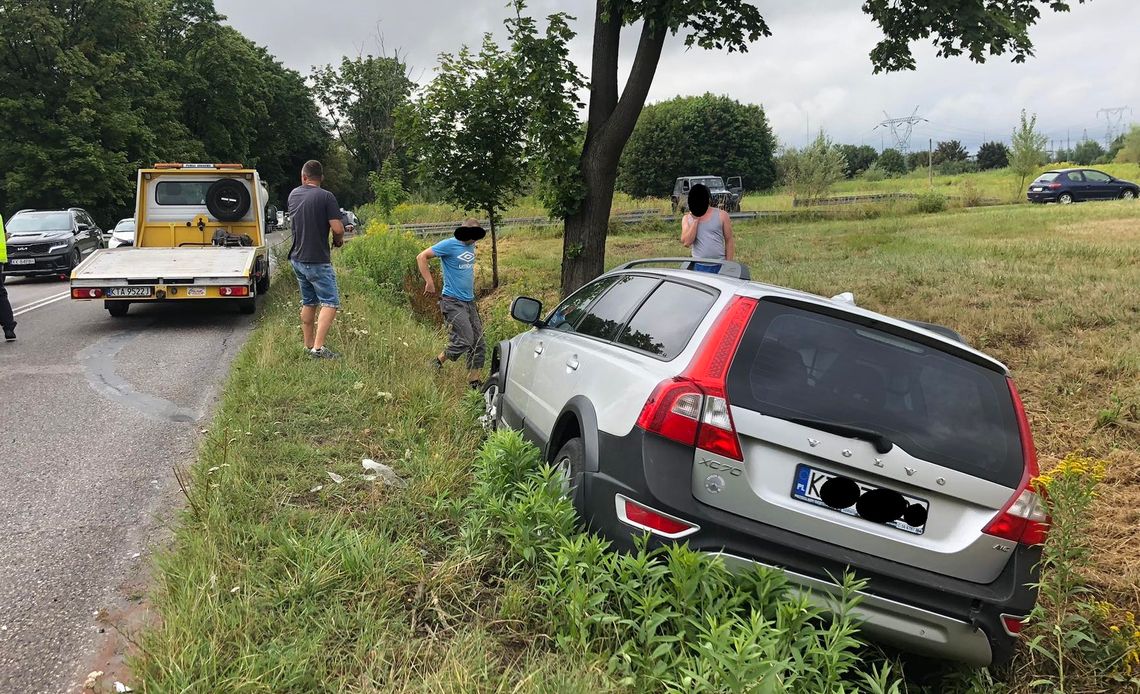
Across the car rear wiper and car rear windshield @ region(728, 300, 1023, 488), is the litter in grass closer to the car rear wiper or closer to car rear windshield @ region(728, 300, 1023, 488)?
car rear windshield @ region(728, 300, 1023, 488)

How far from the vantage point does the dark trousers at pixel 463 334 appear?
23.2 feet

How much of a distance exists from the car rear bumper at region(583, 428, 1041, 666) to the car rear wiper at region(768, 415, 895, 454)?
39cm

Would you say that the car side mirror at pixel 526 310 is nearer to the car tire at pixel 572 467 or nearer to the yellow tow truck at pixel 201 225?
the car tire at pixel 572 467

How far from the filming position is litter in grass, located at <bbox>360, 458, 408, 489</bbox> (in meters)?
4.02

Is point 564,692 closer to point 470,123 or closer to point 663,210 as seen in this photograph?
point 470,123

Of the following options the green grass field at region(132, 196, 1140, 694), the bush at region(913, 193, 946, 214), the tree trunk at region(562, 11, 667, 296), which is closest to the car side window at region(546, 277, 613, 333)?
the green grass field at region(132, 196, 1140, 694)

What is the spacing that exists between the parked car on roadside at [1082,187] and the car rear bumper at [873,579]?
30741mm

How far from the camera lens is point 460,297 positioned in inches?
281

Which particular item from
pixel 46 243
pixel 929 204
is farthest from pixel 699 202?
pixel 929 204

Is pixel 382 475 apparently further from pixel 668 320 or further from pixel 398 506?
pixel 668 320

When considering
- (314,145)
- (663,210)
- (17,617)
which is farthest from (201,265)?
(314,145)

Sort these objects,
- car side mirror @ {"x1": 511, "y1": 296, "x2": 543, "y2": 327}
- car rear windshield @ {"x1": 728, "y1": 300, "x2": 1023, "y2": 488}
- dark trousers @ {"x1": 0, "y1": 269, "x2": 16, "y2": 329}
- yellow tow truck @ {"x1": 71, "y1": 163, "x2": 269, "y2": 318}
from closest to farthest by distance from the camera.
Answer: car rear windshield @ {"x1": 728, "y1": 300, "x2": 1023, "y2": 488}
car side mirror @ {"x1": 511, "y1": 296, "x2": 543, "y2": 327}
dark trousers @ {"x1": 0, "y1": 269, "x2": 16, "y2": 329}
yellow tow truck @ {"x1": 71, "y1": 163, "x2": 269, "y2": 318}

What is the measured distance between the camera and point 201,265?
9758mm

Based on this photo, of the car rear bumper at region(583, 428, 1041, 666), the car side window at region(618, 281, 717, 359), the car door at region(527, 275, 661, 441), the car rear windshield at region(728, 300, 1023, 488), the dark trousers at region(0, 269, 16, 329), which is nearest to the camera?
the car rear bumper at region(583, 428, 1041, 666)
